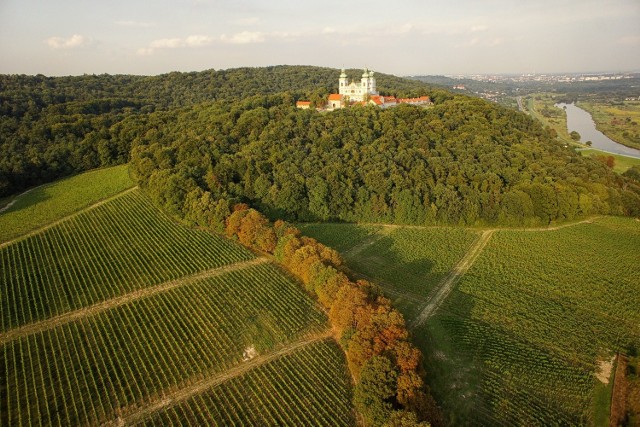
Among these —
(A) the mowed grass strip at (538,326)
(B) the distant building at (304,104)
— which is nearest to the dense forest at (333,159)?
(B) the distant building at (304,104)

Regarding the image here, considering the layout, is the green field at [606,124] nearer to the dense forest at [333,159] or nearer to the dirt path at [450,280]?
the dense forest at [333,159]

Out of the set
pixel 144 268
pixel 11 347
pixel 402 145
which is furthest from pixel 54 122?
pixel 402 145

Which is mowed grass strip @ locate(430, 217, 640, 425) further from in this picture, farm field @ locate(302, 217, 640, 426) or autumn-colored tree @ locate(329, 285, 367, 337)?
autumn-colored tree @ locate(329, 285, 367, 337)

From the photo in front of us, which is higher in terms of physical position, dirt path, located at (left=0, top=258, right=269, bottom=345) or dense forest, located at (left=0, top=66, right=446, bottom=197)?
dense forest, located at (left=0, top=66, right=446, bottom=197)

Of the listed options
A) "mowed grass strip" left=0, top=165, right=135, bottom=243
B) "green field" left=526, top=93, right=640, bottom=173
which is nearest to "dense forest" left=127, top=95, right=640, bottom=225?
"mowed grass strip" left=0, top=165, right=135, bottom=243

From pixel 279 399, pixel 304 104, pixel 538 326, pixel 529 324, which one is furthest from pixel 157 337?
pixel 304 104
